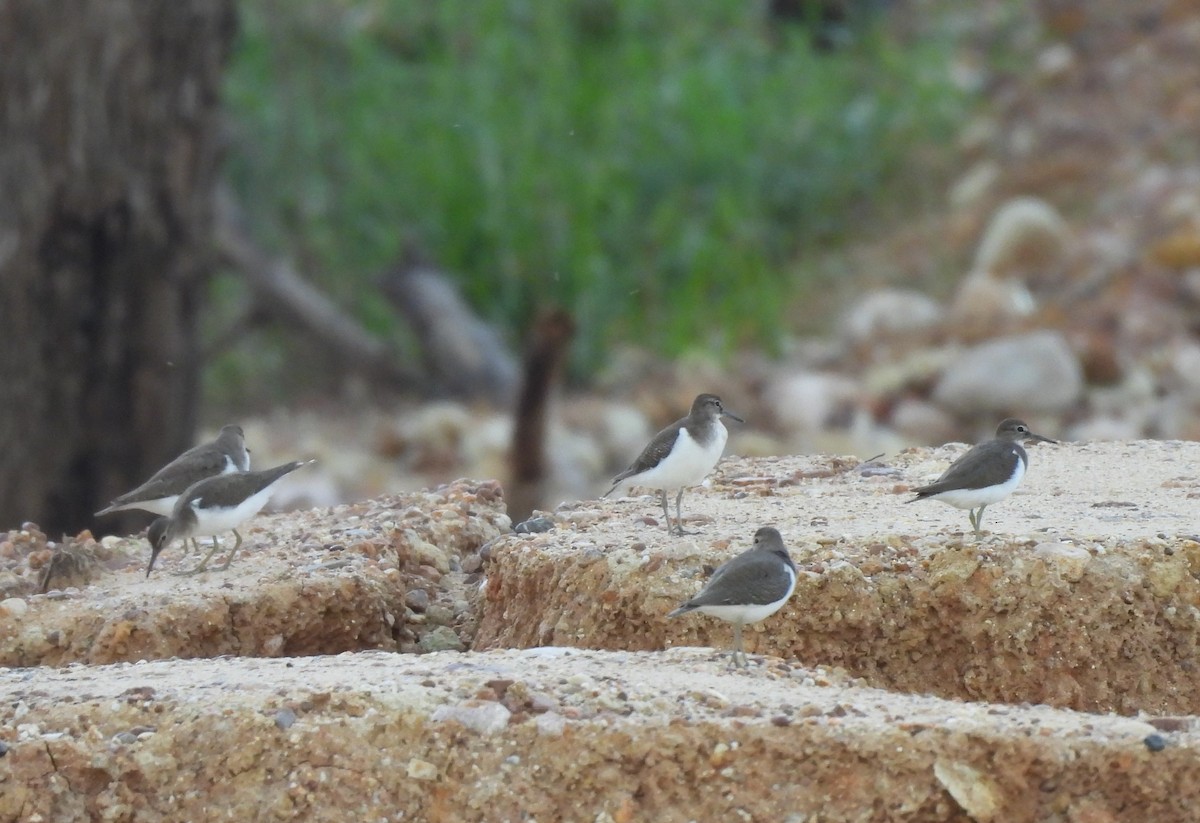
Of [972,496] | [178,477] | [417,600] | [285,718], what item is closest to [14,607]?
[178,477]

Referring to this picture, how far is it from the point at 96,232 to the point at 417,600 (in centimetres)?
400

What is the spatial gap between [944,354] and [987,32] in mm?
6103

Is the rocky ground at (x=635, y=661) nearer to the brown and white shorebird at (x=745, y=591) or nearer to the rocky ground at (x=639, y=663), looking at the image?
the rocky ground at (x=639, y=663)

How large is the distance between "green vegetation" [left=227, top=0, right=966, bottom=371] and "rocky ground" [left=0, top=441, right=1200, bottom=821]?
20.3 ft

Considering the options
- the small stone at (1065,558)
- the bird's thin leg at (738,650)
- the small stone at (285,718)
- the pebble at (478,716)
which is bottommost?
the small stone at (285,718)

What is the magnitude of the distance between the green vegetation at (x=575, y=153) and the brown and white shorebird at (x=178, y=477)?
21.1 ft

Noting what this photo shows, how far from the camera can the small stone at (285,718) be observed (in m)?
3.76

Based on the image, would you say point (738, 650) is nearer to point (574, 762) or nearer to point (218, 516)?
point (574, 762)

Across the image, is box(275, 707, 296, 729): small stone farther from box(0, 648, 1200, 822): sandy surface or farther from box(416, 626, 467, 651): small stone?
box(416, 626, 467, 651): small stone

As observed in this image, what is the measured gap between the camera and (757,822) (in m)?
3.69

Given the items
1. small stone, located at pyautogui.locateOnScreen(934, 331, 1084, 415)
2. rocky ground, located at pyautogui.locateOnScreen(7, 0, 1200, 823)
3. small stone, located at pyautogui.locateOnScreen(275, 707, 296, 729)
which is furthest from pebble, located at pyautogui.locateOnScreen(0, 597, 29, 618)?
small stone, located at pyautogui.locateOnScreen(934, 331, 1084, 415)

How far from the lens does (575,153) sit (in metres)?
13.2

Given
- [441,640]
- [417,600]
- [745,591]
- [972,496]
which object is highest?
[972,496]

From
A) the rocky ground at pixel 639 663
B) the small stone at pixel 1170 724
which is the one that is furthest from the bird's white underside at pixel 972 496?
the small stone at pixel 1170 724
